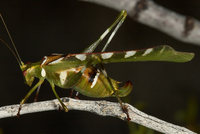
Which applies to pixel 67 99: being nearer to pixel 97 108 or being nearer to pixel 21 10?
pixel 97 108

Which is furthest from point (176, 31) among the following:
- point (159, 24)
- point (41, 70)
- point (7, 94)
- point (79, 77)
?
point (7, 94)

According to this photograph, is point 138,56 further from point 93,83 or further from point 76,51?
point 76,51

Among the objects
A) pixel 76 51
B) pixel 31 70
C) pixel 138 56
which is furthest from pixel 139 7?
pixel 76 51

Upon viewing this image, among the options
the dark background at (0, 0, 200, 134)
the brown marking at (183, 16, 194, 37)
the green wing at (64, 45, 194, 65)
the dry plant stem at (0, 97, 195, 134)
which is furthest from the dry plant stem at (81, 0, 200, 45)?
the dark background at (0, 0, 200, 134)

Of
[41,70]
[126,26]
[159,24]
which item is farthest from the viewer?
[126,26]

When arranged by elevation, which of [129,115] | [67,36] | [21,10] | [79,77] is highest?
[79,77]

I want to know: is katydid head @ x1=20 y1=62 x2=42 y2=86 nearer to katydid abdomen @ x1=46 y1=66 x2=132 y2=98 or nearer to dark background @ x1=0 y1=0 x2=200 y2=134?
katydid abdomen @ x1=46 y1=66 x2=132 y2=98

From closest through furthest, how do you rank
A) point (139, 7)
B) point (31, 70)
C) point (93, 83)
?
point (93, 83) < point (31, 70) < point (139, 7)
